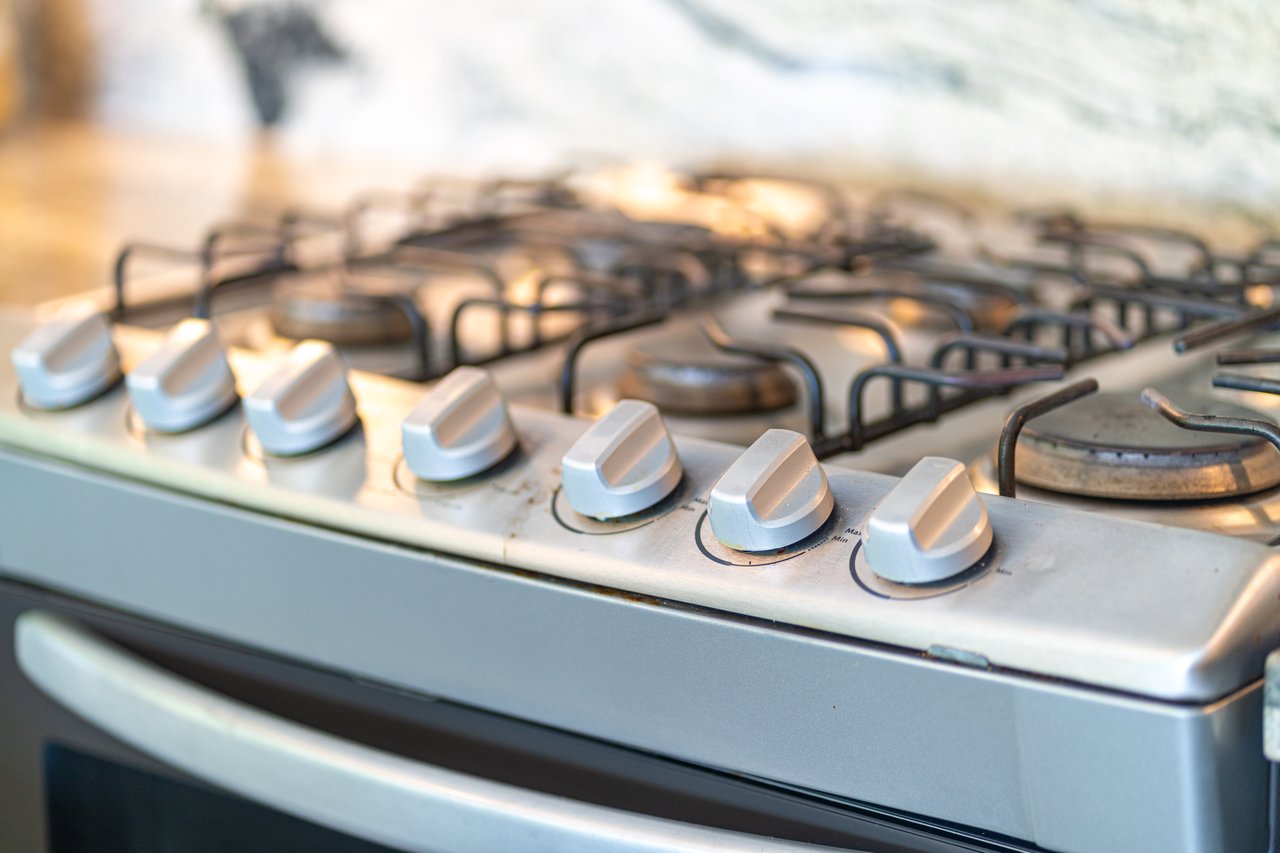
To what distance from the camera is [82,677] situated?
27.4 inches

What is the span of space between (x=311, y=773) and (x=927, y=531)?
31 centimetres

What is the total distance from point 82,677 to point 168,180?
839 mm

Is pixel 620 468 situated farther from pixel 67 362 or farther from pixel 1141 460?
pixel 67 362

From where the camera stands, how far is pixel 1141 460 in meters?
0.56

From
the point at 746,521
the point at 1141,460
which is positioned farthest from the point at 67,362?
the point at 1141,460

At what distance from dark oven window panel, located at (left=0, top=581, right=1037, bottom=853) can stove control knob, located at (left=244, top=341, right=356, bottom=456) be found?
11cm

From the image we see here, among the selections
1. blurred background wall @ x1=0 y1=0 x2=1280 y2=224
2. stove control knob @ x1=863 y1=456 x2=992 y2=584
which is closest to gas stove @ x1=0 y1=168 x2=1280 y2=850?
stove control knob @ x1=863 y1=456 x2=992 y2=584

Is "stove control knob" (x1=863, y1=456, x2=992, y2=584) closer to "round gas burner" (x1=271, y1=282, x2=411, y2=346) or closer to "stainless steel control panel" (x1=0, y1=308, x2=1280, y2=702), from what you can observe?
"stainless steel control panel" (x1=0, y1=308, x2=1280, y2=702)

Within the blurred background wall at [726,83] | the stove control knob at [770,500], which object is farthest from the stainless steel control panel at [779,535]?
the blurred background wall at [726,83]

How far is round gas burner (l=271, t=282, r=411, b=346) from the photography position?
0.84m

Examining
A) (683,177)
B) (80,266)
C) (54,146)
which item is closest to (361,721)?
(80,266)

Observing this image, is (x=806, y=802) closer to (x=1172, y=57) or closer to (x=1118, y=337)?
(x=1118, y=337)

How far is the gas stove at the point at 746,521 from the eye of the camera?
452mm

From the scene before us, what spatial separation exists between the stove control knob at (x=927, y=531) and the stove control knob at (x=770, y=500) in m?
0.03
